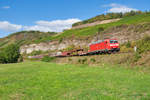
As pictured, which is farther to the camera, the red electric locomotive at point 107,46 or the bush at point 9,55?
the bush at point 9,55

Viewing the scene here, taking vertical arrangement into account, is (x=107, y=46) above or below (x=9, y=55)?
above

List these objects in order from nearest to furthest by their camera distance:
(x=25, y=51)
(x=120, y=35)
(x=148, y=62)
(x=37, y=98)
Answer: (x=37, y=98)
(x=148, y=62)
(x=120, y=35)
(x=25, y=51)

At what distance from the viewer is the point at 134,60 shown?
2066 centimetres

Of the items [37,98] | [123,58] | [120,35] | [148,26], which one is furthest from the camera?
[120,35]

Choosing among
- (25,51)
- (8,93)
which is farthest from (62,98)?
(25,51)

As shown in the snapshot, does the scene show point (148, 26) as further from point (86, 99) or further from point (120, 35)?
point (86, 99)

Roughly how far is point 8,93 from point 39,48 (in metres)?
88.3

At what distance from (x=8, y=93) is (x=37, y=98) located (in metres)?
2.28

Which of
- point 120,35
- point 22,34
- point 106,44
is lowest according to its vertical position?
point 106,44

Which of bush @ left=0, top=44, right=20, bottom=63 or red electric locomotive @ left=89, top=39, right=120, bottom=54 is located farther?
bush @ left=0, top=44, right=20, bottom=63

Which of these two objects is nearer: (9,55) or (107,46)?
(107,46)

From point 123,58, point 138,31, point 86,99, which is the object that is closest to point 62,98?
point 86,99

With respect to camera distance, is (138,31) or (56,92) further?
(138,31)

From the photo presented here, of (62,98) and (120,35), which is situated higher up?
(120,35)
